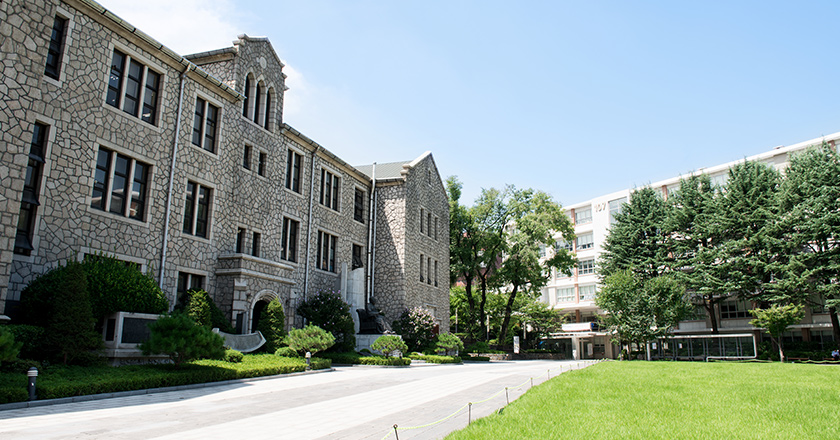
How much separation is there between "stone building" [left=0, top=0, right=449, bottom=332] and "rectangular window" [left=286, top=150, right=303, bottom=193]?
0.07m

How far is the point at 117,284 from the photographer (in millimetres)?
14820

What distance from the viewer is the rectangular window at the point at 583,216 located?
62.7 meters

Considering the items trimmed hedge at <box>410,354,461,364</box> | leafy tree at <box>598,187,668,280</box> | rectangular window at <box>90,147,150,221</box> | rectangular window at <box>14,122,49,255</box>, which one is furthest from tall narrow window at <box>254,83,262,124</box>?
leafy tree at <box>598,187,668,280</box>

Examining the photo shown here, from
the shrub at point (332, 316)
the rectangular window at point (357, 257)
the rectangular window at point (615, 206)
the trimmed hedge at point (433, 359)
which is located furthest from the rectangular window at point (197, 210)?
the rectangular window at point (615, 206)

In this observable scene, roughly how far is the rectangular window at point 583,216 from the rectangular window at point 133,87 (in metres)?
52.4

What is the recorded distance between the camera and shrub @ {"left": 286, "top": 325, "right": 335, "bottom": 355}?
1956cm

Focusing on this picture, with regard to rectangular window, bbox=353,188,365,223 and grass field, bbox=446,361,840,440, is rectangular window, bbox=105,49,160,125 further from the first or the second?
grass field, bbox=446,361,840,440

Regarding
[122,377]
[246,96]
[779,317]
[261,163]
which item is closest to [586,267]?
[779,317]

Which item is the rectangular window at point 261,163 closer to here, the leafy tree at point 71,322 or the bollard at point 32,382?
the leafy tree at point 71,322

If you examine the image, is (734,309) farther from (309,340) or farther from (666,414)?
(666,414)

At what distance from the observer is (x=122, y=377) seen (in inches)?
456

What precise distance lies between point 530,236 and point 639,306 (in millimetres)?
8988

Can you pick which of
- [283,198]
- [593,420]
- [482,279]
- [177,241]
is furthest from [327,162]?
[593,420]

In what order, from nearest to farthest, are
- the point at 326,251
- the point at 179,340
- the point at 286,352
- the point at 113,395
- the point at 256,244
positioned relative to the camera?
the point at 113,395, the point at 179,340, the point at 286,352, the point at 256,244, the point at 326,251
